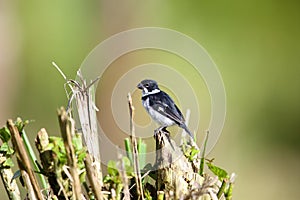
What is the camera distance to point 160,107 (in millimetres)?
518

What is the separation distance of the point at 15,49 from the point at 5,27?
3.6 inches

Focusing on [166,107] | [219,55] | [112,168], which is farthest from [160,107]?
[219,55]

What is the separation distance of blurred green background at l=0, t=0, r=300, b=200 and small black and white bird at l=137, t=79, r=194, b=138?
5.11 ft

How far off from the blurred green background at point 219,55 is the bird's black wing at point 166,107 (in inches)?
61.5

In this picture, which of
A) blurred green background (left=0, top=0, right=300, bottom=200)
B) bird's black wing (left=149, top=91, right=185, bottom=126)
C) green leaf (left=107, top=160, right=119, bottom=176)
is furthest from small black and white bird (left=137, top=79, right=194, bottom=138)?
blurred green background (left=0, top=0, right=300, bottom=200)

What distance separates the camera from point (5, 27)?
7.62ft

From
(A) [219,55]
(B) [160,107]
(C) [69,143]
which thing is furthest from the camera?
(A) [219,55]

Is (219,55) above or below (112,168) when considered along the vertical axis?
above

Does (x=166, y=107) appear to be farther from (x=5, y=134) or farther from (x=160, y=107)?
(x=5, y=134)

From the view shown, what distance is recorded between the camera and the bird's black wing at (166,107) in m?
0.52

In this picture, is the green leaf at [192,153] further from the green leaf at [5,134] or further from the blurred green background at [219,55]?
the blurred green background at [219,55]

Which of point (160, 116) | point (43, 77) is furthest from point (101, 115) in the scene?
point (160, 116)

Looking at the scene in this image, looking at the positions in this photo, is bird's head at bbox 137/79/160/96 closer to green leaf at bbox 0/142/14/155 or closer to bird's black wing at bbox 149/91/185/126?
bird's black wing at bbox 149/91/185/126

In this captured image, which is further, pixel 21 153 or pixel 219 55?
pixel 219 55
